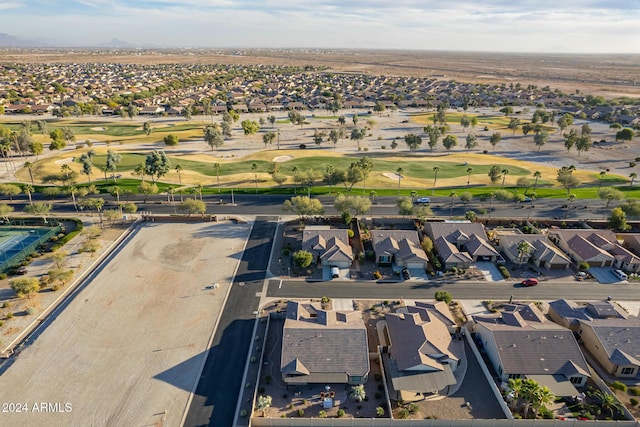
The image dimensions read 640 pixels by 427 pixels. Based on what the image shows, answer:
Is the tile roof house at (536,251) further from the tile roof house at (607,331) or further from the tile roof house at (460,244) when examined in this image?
the tile roof house at (607,331)

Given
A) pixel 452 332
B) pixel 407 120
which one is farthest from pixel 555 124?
pixel 452 332

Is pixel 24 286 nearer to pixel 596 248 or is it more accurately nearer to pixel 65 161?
pixel 65 161

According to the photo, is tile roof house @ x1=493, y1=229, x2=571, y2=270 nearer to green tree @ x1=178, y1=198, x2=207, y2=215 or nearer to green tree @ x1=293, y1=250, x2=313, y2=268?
green tree @ x1=293, y1=250, x2=313, y2=268

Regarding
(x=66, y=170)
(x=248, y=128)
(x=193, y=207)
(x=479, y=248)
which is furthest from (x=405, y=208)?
(x=248, y=128)

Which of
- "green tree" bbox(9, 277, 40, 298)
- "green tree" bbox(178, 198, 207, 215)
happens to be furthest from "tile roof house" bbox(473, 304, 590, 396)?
"green tree" bbox(9, 277, 40, 298)

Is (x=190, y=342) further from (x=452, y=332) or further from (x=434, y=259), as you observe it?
(x=434, y=259)

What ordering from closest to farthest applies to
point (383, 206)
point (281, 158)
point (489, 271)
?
1. point (489, 271)
2. point (383, 206)
3. point (281, 158)
